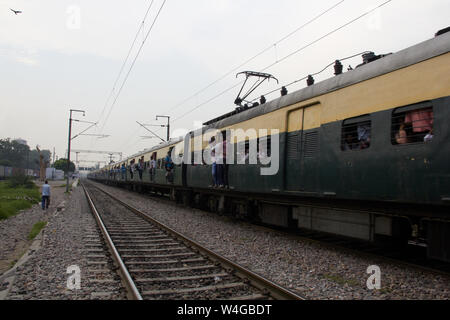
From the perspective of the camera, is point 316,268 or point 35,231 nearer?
point 316,268

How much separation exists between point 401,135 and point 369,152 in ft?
2.04

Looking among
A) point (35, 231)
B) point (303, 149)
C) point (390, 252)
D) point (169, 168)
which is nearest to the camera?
point (390, 252)

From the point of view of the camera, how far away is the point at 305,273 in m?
5.71

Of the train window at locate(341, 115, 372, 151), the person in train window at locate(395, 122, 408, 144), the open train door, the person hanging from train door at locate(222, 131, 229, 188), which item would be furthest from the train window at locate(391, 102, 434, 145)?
the person hanging from train door at locate(222, 131, 229, 188)

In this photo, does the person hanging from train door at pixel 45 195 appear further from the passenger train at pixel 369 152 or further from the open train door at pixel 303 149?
the open train door at pixel 303 149

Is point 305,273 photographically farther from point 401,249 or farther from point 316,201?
point 401,249

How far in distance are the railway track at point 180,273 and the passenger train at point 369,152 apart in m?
2.33

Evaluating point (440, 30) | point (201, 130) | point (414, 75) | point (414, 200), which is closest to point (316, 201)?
point (414, 200)

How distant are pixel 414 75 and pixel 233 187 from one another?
20.5 ft

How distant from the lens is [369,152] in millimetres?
5941

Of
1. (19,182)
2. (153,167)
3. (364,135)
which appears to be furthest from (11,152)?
(364,135)

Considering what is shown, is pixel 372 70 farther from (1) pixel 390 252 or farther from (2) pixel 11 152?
(2) pixel 11 152

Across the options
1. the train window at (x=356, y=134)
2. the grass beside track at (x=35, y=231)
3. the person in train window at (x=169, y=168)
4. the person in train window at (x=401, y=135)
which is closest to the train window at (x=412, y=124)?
the person in train window at (x=401, y=135)

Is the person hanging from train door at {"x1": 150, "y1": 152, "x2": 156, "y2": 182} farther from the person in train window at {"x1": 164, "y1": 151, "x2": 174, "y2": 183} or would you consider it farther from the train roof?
the train roof
